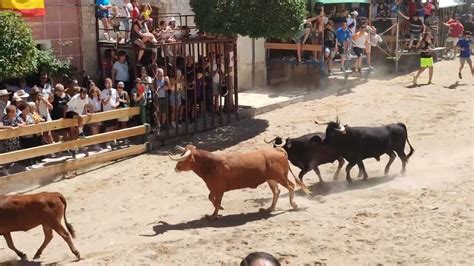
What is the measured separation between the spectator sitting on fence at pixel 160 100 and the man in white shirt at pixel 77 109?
202 centimetres

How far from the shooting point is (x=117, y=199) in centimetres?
1258

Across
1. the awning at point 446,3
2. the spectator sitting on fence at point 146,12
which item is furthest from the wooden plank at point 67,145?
the awning at point 446,3

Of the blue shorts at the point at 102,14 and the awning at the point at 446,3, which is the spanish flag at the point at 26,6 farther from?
the awning at the point at 446,3

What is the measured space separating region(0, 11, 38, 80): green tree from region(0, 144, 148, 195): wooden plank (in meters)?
1.94

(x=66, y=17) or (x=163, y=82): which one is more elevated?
(x=66, y=17)

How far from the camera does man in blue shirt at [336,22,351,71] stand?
73.6ft

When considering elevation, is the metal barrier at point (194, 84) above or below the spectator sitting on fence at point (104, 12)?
below

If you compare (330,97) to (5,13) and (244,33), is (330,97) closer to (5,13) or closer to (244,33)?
(244,33)

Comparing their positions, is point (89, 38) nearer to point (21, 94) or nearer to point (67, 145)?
point (21, 94)

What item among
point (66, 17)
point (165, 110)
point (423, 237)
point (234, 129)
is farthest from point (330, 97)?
point (423, 237)

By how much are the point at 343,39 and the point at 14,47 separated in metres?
12.0

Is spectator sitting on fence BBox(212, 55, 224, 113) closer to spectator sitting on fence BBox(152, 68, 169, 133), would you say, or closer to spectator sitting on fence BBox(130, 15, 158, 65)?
spectator sitting on fence BBox(152, 68, 169, 133)

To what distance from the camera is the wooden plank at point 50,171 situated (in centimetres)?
1290

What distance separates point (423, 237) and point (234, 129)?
28.7 feet
